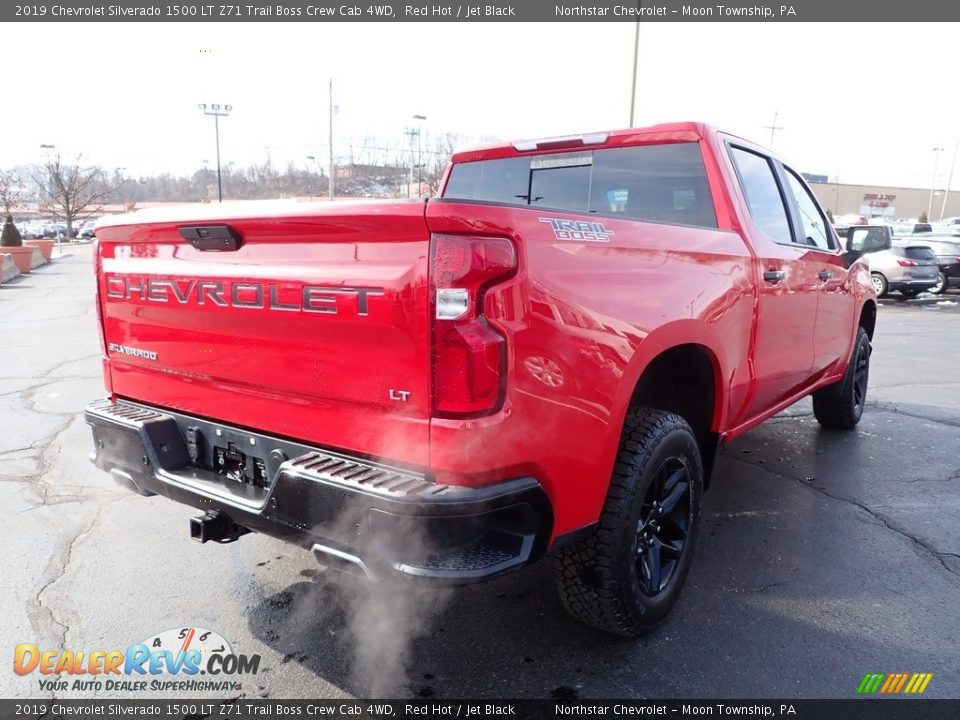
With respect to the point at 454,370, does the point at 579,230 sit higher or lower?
higher

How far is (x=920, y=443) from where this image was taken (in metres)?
5.45

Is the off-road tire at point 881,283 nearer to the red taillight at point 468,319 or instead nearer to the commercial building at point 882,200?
the red taillight at point 468,319

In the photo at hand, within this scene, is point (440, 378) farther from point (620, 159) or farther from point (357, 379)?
point (620, 159)

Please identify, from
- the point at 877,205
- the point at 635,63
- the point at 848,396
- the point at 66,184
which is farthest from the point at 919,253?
the point at 877,205

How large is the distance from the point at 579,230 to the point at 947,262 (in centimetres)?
2160

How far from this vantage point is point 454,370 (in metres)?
1.99

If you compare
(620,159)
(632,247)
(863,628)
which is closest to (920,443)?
(863,628)

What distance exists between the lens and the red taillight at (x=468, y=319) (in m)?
1.96

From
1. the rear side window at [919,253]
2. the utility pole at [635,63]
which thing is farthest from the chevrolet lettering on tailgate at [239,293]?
the rear side window at [919,253]

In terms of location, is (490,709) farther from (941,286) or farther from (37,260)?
(37,260)

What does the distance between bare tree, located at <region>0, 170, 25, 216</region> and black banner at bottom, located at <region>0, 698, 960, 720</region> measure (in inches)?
1512

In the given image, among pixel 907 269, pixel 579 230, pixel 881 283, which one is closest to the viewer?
pixel 579 230

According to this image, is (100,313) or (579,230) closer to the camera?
(579,230)

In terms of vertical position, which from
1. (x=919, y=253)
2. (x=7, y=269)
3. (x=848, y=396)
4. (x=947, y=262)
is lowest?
(x=7, y=269)
